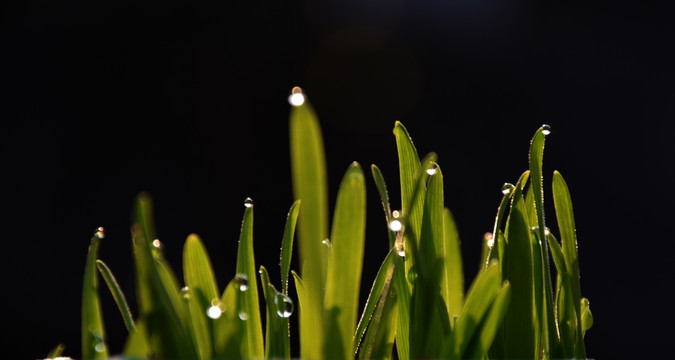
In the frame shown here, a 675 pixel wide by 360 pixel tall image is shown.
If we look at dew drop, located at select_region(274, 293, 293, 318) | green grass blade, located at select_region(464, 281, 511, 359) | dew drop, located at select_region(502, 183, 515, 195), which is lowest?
green grass blade, located at select_region(464, 281, 511, 359)

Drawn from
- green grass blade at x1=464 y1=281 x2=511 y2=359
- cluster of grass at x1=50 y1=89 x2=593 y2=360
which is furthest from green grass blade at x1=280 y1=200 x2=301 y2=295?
green grass blade at x1=464 y1=281 x2=511 y2=359

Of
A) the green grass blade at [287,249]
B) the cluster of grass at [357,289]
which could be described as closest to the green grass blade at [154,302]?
the cluster of grass at [357,289]

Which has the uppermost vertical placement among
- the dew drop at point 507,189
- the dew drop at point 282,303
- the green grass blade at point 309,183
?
the dew drop at point 507,189

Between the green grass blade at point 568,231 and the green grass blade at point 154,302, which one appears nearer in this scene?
the green grass blade at point 154,302

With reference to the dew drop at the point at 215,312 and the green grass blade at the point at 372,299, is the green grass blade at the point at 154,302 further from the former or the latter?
the green grass blade at the point at 372,299

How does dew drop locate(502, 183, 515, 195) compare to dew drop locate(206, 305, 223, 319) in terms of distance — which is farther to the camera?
dew drop locate(502, 183, 515, 195)

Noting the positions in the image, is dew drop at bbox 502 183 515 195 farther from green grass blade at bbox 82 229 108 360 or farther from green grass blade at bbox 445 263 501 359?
green grass blade at bbox 82 229 108 360

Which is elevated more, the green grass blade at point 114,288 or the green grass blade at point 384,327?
the green grass blade at point 114,288
